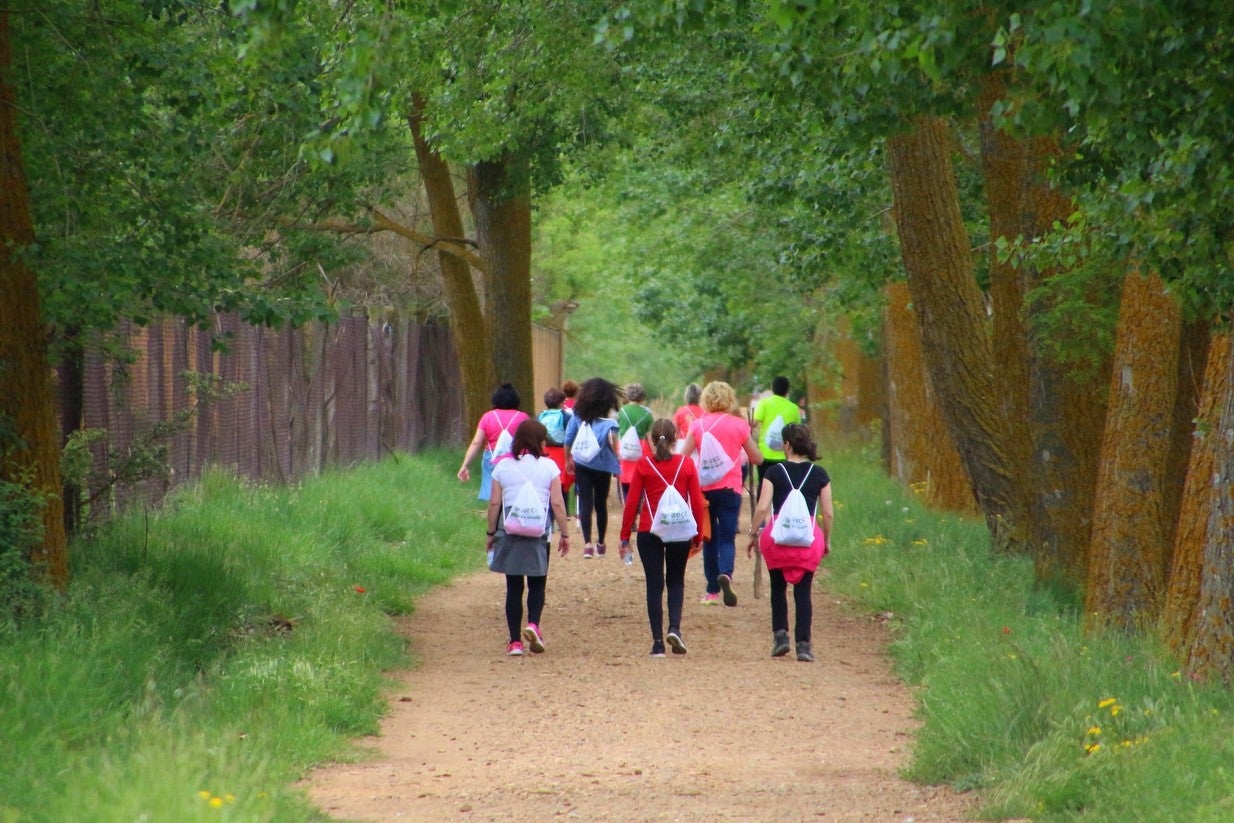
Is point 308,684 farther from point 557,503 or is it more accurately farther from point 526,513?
point 557,503

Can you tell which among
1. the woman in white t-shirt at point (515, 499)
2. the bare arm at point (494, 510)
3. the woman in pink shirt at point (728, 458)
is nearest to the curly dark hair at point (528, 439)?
the woman in white t-shirt at point (515, 499)

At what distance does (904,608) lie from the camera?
12023 mm

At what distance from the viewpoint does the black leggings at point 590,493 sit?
15.8 m

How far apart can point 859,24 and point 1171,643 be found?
372 cm

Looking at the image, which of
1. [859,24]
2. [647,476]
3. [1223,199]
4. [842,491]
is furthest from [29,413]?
[842,491]

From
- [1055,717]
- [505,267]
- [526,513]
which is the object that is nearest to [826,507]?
[526,513]

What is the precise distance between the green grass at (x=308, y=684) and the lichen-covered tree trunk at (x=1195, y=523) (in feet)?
0.63

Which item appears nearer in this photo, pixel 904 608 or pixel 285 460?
pixel 904 608

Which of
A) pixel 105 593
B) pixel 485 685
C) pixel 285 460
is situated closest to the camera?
pixel 105 593

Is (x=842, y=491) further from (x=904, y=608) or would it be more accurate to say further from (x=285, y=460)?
(x=904, y=608)

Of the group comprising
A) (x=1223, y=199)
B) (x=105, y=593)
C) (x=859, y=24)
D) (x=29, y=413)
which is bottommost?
(x=105, y=593)

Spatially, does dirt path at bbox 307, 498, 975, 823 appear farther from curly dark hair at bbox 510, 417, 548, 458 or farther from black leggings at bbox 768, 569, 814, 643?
curly dark hair at bbox 510, 417, 548, 458

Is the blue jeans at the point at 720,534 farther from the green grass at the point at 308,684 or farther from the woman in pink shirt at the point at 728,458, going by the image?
the green grass at the point at 308,684

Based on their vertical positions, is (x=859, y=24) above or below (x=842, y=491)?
above
